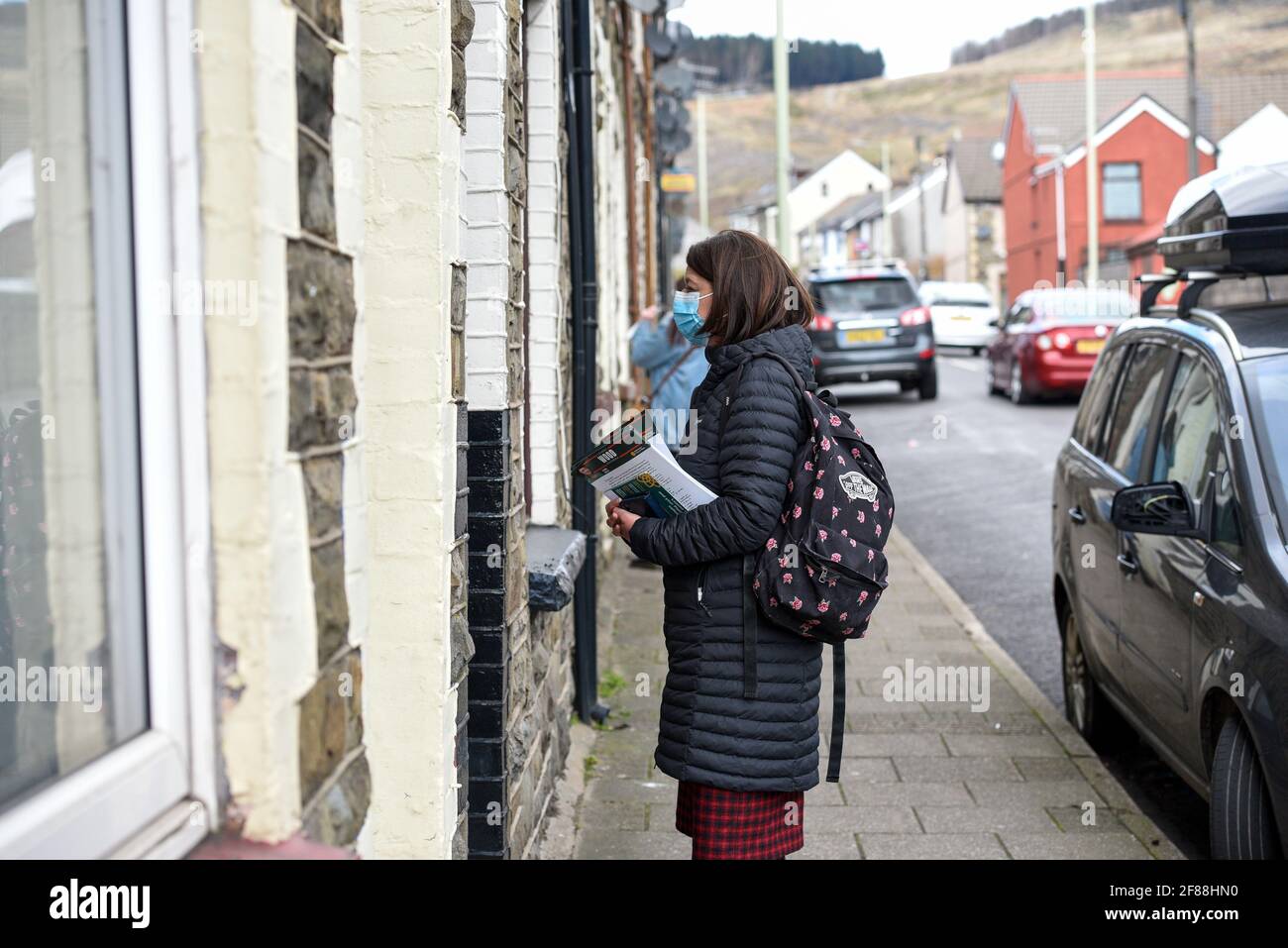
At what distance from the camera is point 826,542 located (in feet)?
9.80

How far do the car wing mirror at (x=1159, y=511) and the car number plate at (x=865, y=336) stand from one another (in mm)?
15598

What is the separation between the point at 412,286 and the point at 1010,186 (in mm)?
58557

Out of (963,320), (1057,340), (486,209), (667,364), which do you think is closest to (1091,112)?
(963,320)

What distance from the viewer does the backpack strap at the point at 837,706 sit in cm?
327

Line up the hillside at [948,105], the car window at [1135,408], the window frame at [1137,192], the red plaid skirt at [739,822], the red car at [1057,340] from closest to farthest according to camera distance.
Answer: the red plaid skirt at [739,822] → the car window at [1135,408] → the red car at [1057,340] → the window frame at [1137,192] → the hillside at [948,105]

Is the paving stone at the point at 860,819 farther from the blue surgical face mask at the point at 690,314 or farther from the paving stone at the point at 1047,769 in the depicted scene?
the blue surgical face mask at the point at 690,314

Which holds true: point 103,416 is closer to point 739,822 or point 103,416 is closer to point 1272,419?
point 739,822

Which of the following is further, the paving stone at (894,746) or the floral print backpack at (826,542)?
the paving stone at (894,746)

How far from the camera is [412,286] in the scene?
2781mm

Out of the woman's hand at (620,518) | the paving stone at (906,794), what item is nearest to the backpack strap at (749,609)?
the woman's hand at (620,518)

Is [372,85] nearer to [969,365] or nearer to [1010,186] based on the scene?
[969,365]

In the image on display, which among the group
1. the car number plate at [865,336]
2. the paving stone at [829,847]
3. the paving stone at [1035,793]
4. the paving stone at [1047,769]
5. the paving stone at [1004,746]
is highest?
the car number plate at [865,336]

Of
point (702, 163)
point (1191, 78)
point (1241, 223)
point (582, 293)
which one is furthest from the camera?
point (702, 163)

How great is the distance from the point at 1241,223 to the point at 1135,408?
0.88 metres
